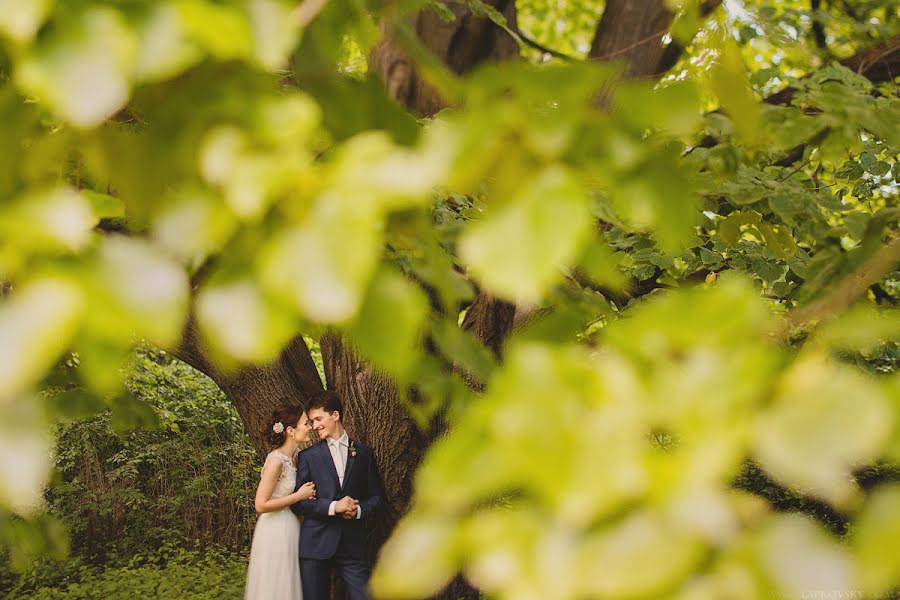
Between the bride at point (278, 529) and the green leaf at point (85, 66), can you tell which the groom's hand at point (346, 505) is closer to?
the bride at point (278, 529)

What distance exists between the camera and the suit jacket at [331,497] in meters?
4.54

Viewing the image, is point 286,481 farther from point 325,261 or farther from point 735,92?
point 325,261

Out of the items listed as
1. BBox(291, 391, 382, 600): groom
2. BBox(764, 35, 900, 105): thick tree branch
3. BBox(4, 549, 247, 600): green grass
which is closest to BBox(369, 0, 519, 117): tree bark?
BBox(764, 35, 900, 105): thick tree branch

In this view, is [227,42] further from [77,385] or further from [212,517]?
[212,517]

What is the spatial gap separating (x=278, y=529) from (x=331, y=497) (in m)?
0.64

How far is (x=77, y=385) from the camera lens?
2.06 metres

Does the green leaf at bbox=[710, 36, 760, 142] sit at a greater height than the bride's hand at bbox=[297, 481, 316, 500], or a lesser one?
greater

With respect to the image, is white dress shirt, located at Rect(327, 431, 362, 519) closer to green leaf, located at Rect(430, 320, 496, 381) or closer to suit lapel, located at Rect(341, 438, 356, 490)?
suit lapel, located at Rect(341, 438, 356, 490)

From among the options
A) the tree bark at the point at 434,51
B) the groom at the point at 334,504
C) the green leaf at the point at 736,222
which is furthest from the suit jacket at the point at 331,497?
the green leaf at the point at 736,222

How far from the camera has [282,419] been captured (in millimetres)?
4770

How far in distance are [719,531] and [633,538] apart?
0.05 metres

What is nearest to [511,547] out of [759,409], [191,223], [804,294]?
[759,409]

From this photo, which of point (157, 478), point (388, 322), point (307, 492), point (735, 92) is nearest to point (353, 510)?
point (307, 492)

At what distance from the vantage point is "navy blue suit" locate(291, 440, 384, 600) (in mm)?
4656
